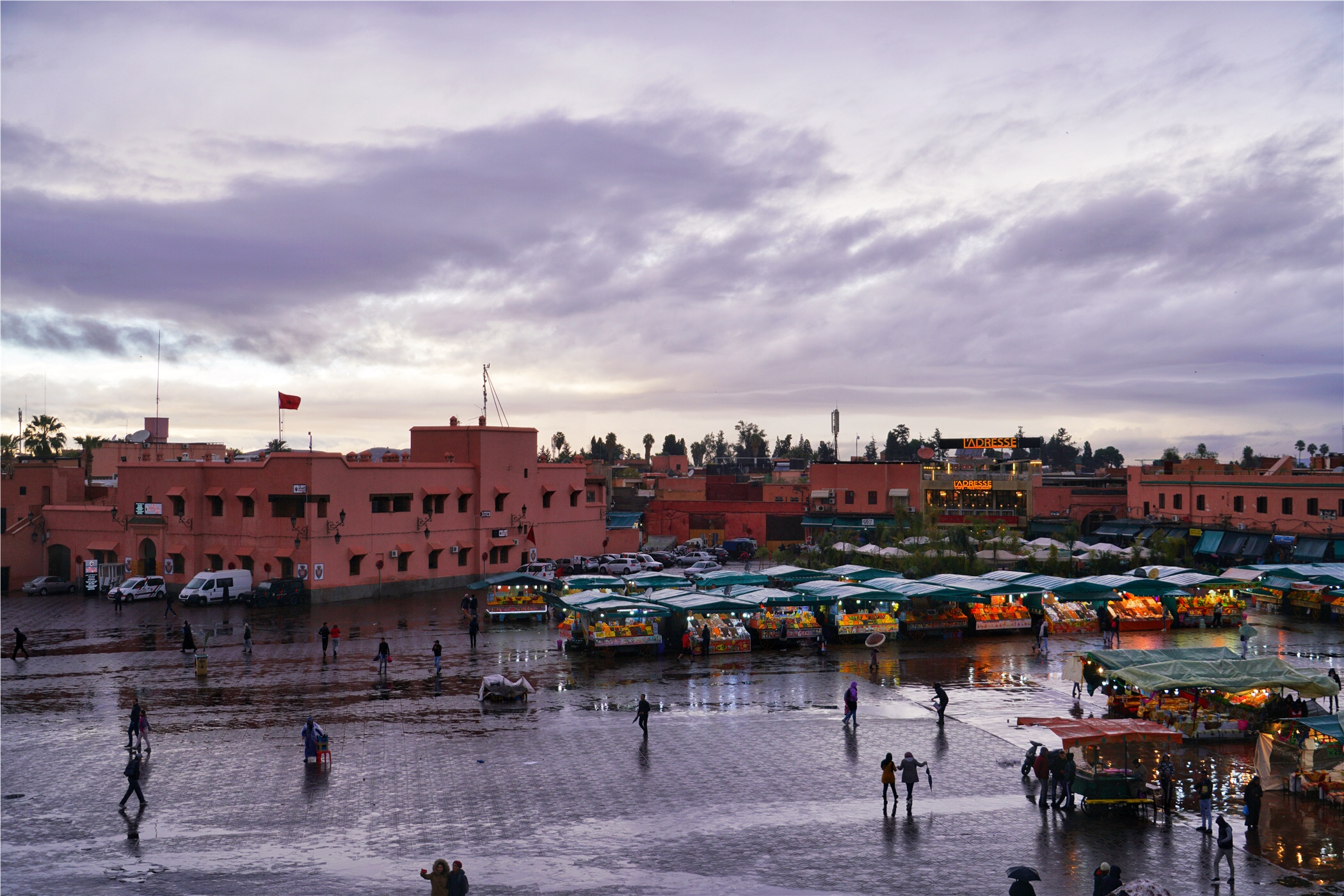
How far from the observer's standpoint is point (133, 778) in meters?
18.8

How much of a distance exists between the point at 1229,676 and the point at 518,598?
92.6 ft

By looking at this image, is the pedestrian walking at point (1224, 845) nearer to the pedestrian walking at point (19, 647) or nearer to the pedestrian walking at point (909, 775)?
the pedestrian walking at point (909, 775)

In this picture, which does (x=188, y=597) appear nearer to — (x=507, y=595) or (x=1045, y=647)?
(x=507, y=595)

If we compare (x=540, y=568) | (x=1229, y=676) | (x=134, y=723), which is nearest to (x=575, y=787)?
(x=134, y=723)

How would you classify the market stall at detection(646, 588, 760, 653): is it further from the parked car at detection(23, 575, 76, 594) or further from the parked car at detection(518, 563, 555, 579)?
the parked car at detection(23, 575, 76, 594)

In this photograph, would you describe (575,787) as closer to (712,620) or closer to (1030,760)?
(1030,760)

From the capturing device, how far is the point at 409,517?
176 feet

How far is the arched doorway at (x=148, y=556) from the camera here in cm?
5284

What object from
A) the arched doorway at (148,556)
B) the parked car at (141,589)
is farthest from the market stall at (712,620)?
the arched doorway at (148,556)

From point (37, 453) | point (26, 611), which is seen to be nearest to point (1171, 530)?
point (26, 611)

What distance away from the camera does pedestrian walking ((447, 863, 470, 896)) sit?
45.3 ft

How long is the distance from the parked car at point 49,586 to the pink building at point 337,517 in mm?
1995

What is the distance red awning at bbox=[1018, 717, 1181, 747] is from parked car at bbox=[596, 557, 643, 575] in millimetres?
38727

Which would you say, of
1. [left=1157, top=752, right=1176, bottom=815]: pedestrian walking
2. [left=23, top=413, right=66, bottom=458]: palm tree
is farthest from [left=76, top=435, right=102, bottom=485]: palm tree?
[left=1157, top=752, right=1176, bottom=815]: pedestrian walking
